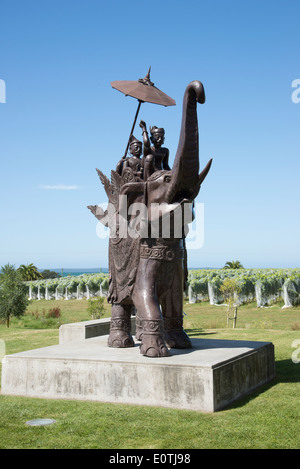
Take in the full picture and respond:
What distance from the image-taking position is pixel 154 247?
667cm

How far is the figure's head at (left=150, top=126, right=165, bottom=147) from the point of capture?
24.1 feet

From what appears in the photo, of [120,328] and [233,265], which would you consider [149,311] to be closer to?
[120,328]

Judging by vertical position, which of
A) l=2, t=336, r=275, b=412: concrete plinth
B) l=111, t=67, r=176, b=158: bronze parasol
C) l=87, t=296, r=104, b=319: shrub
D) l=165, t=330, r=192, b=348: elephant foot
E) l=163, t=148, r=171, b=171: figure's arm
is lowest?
l=87, t=296, r=104, b=319: shrub

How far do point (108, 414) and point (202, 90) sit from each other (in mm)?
3588

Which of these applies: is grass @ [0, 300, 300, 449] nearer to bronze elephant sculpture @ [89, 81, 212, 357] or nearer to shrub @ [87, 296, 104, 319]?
bronze elephant sculpture @ [89, 81, 212, 357]

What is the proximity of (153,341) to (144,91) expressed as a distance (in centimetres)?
349

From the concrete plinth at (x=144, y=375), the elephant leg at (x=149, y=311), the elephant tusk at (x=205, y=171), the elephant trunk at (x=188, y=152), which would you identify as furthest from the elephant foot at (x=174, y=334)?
the elephant tusk at (x=205, y=171)

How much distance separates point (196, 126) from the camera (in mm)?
6117

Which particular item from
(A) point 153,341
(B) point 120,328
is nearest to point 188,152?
(A) point 153,341

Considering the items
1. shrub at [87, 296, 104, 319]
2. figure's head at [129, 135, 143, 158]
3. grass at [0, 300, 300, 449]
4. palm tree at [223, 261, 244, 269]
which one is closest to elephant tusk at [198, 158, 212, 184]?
figure's head at [129, 135, 143, 158]

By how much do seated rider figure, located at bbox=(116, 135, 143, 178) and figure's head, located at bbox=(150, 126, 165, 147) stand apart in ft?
1.15

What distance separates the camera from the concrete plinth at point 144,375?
557cm
